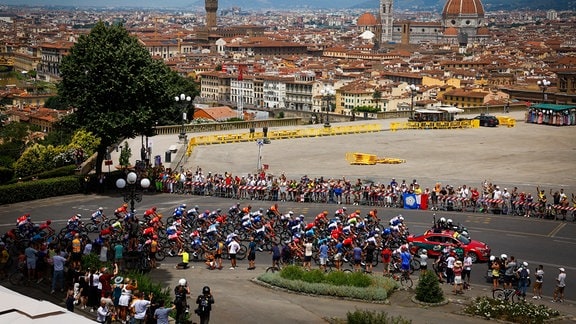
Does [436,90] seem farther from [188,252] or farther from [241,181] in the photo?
[188,252]

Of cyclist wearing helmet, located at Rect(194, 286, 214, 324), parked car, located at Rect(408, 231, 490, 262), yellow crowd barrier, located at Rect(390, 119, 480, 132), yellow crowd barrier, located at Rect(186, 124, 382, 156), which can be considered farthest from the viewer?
yellow crowd barrier, located at Rect(390, 119, 480, 132)

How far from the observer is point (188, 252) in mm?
26109

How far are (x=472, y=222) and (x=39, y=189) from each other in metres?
16.2

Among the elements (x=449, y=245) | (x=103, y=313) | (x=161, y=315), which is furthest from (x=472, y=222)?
(x=103, y=313)

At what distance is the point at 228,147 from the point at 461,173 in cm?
1364

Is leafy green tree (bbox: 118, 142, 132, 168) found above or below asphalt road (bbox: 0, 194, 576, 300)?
above

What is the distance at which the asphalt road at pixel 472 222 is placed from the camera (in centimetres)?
2659

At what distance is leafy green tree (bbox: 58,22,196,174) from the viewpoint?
37656mm

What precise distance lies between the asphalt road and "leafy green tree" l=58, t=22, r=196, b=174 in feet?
10.0

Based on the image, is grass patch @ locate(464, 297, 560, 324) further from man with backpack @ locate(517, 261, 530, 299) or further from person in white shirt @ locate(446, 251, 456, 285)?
person in white shirt @ locate(446, 251, 456, 285)

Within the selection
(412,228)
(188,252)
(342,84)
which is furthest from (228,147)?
(342,84)

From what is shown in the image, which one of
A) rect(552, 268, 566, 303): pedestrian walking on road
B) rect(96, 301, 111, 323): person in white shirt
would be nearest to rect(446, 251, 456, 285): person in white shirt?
rect(552, 268, 566, 303): pedestrian walking on road

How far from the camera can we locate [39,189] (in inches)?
1426

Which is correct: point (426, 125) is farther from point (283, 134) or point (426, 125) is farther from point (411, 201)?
point (411, 201)
